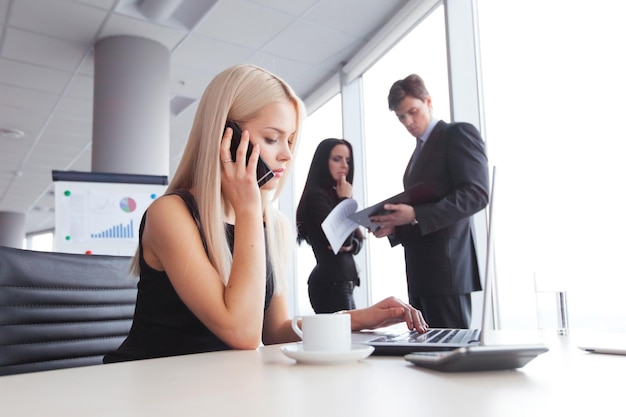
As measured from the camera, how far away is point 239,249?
0.98 meters

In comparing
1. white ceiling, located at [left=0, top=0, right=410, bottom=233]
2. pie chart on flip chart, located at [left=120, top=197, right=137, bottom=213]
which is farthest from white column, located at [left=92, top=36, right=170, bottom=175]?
pie chart on flip chart, located at [left=120, top=197, right=137, bottom=213]

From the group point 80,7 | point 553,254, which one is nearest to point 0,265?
point 553,254

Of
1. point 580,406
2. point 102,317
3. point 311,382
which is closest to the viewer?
point 580,406

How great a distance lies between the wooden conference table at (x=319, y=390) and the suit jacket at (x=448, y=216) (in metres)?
1.09

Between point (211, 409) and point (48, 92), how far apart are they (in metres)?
4.51

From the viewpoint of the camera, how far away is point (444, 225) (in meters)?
1.74

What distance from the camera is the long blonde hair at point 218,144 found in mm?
1041

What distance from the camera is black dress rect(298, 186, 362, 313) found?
218 cm

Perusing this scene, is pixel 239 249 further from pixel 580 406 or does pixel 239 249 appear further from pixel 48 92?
pixel 48 92

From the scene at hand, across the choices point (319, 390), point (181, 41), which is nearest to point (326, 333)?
point (319, 390)

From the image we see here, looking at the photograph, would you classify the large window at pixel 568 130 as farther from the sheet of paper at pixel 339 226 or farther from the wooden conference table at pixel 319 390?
the wooden conference table at pixel 319 390

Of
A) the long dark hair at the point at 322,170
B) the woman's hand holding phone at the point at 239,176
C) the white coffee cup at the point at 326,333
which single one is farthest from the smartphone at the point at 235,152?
the long dark hair at the point at 322,170

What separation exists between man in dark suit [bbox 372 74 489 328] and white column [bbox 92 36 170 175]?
79.6 inches

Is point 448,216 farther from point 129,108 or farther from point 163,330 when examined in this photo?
point 129,108
